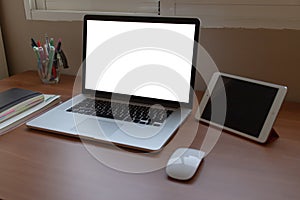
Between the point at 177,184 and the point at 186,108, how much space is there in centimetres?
37

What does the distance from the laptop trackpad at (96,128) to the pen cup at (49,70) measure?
0.44 metres

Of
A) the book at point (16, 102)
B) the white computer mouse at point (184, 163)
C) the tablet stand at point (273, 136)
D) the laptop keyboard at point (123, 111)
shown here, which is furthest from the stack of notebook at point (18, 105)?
the tablet stand at point (273, 136)

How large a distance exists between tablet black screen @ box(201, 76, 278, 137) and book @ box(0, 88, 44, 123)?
0.56 m

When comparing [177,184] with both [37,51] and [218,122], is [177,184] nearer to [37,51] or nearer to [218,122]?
[218,122]

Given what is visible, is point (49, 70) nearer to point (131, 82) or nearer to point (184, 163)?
point (131, 82)

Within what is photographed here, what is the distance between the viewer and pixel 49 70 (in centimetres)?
134

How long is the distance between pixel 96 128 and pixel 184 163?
302 mm

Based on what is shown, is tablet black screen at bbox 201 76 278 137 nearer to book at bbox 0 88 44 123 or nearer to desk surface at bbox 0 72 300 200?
desk surface at bbox 0 72 300 200

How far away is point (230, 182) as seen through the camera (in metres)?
0.72

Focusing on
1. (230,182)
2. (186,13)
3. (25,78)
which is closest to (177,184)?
(230,182)

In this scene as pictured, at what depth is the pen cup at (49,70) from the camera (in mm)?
1326

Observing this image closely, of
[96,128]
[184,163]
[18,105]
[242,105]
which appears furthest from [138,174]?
[18,105]

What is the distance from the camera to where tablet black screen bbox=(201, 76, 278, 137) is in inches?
35.8

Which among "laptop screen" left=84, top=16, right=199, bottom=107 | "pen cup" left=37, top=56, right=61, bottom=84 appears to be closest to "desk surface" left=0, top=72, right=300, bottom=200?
Answer: "laptop screen" left=84, top=16, right=199, bottom=107
